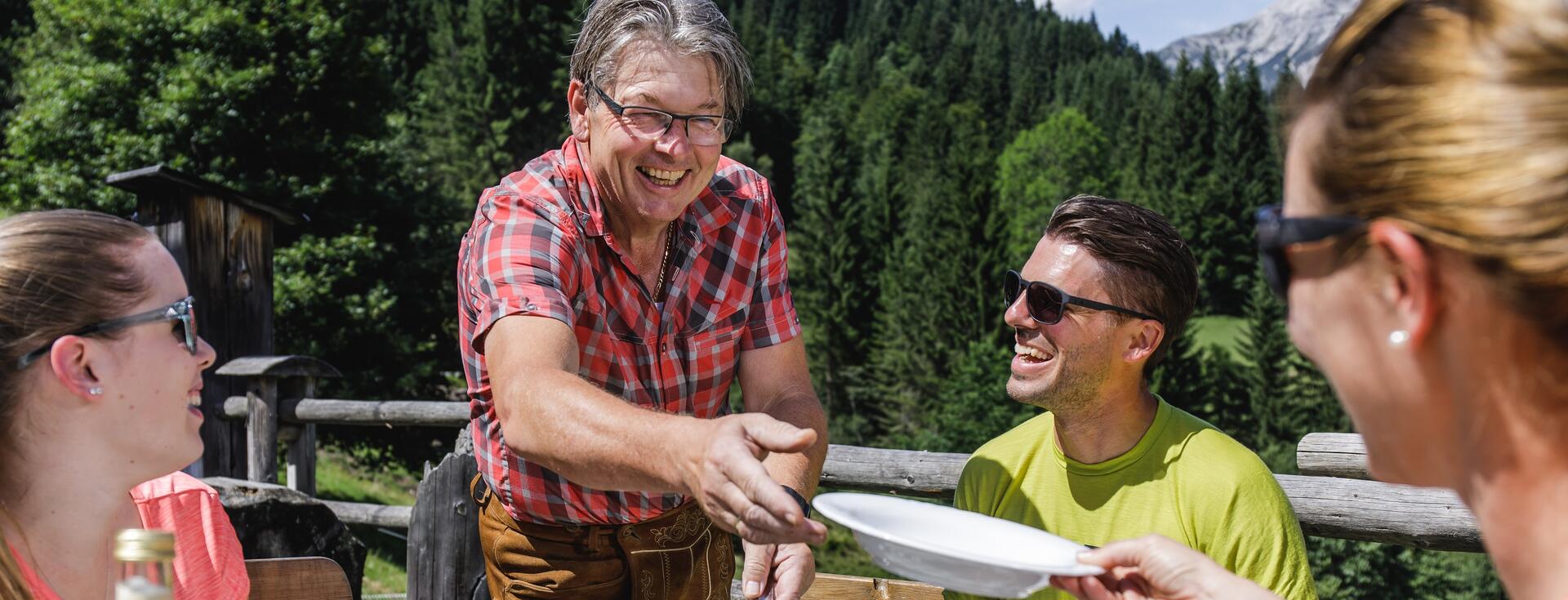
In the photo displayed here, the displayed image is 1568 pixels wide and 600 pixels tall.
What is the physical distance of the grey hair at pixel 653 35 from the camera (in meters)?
2.27

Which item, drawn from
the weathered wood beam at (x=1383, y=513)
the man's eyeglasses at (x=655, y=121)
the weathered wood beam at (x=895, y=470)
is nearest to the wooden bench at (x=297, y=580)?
the man's eyeglasses at (x=655, y=121)

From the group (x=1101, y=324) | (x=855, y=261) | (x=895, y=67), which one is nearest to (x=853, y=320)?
(x=855, y=261)

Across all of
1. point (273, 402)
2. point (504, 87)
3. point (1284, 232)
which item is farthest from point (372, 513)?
point (504, 87)

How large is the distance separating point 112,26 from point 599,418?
21.2 metres

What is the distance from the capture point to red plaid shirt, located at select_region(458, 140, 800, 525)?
218cm

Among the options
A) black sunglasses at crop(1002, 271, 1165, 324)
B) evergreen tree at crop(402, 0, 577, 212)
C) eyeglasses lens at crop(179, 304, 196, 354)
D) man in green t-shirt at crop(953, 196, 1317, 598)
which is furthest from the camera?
evergreen tree at crop(402, 0, 577, 212)

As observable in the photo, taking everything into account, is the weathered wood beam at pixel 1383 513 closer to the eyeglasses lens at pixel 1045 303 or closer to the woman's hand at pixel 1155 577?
the eyeglasses lens at pixel 1045 303

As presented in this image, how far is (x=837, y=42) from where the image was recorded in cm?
8556

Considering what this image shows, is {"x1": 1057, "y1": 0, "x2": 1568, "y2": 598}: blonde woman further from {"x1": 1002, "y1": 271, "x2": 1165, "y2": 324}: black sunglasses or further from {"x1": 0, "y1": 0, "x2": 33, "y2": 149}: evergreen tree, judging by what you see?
{"x1": 0, "y1": 0, "x2": 33, "y2": 149}: evergreen tree

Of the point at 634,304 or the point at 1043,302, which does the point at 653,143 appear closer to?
the point at 634,304

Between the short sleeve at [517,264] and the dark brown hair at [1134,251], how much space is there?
1.33m

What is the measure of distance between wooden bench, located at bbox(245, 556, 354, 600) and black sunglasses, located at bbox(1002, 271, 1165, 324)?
165 centimetres

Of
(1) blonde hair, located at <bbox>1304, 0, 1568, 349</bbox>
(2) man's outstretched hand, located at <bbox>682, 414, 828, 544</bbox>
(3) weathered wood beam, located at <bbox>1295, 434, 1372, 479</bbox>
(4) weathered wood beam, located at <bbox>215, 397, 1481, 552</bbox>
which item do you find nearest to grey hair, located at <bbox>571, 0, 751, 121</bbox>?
(2) man's outstretched hand, located at <bbox>682, 414, 828, 544</bbox>

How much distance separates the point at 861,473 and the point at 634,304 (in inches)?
99.2
